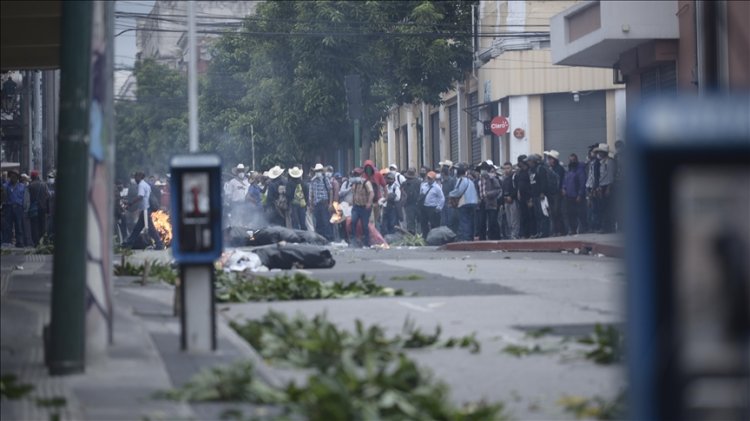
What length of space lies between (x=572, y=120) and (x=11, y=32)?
28.1m

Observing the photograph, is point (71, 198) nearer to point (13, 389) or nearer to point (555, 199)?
point (13, 389)

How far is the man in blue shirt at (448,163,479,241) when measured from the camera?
28625mm

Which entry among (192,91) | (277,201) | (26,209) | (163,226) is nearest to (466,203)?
(277,201)

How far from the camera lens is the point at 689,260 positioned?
2.51 metres

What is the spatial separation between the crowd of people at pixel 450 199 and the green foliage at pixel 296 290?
10.8 meters

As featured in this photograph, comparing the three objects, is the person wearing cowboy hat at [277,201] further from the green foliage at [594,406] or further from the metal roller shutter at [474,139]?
the green foliage at [594,406]

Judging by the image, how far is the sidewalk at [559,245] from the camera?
22.5 metres

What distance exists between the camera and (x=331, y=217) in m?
30.4

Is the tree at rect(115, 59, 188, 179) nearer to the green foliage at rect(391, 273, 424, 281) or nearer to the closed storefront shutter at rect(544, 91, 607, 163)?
the closed storefront shutter at rect(544, 91, 607, 163)

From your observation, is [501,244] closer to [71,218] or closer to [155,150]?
[71,218]

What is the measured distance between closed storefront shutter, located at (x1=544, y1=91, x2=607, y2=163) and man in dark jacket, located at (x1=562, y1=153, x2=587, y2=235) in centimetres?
1707

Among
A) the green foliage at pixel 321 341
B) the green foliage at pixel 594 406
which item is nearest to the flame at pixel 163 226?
the green foliage at pixel 321 341

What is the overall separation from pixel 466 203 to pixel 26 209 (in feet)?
35.2

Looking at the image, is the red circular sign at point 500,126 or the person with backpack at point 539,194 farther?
the red circular sign at point 500,126
